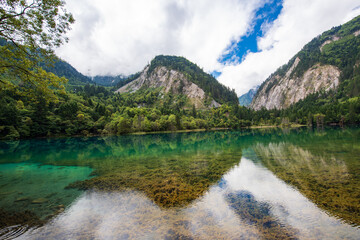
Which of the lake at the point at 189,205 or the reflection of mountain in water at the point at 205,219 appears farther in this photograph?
the lake at the point at 189,205

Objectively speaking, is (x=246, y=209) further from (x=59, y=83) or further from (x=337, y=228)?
(x=59, y=83)

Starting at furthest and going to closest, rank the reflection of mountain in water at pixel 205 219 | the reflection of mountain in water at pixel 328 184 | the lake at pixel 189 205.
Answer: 1. the reflection of mountain in water at pixel 328 184
2. the lake at pixel 189 205
3. the reflection of mountain in water at pixel 205 219

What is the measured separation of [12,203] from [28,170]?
12.1m

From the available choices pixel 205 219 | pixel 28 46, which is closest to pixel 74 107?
pixel 28 46

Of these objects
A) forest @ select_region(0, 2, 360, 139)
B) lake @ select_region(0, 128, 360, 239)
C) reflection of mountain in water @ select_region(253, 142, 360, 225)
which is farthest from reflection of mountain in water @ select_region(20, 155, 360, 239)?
forest @ select_region(0, 2, 360, 139)

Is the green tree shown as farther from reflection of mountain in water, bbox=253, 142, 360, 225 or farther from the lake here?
reflection of mountain in water, bbox=253, 142, 360, 225

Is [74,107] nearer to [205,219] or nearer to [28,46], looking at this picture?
[28,46]

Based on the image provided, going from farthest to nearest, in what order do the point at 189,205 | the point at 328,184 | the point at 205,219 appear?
the point at 328,184 < the point at 189,205 < the point at 205,219

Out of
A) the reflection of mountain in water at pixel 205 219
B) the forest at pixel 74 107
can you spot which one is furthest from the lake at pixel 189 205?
the forest at pixel 74 107

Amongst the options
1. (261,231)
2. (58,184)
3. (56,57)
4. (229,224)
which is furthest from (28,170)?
(261,231)

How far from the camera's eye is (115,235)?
716 cm

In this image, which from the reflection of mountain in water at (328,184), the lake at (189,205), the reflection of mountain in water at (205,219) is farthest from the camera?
the reflection of mountain in water at (328,184)

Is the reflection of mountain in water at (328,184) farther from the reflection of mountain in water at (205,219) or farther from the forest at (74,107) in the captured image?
the forest at (74,107)

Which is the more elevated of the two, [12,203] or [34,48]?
[34,48]
